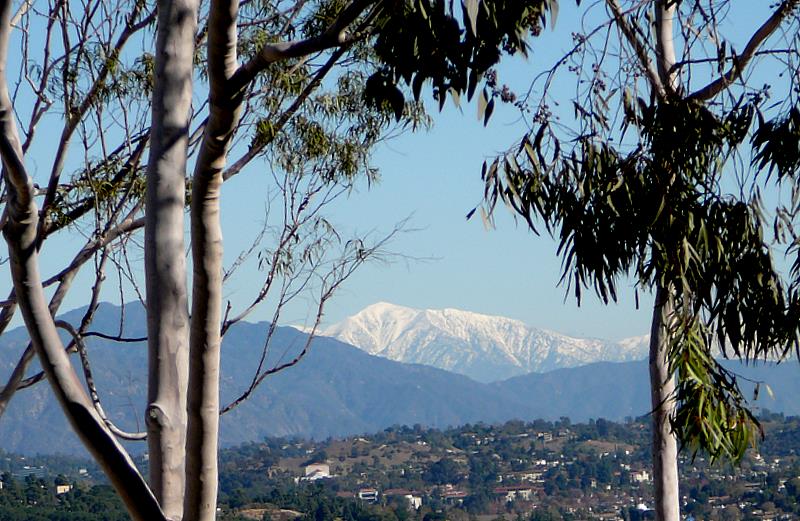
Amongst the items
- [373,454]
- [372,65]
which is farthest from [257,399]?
[372,65]

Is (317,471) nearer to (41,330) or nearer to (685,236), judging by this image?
(685,236)

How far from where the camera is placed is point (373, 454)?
41875 mm

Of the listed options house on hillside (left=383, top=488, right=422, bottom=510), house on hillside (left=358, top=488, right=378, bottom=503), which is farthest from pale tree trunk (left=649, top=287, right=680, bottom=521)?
house on hillside (left=358, top=488, right=378, bottom=503)

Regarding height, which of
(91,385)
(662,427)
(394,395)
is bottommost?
(662,427)

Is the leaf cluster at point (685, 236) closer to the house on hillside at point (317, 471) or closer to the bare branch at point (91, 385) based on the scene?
the bare branch at point (91, 385)

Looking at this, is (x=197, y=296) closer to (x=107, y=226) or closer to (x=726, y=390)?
(x=726, y=390)

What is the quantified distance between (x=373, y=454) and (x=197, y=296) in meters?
39.7

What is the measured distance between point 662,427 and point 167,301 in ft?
6.87

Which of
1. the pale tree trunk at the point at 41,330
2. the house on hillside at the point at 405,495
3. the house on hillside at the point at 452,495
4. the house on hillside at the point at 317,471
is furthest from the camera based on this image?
the house on hillside at the point at 317,471

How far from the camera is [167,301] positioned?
2854mm

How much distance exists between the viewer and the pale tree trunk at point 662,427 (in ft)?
14.0

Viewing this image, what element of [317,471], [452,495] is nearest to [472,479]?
[452,495]

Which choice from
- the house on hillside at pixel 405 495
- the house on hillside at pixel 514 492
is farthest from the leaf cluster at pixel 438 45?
the house on hillside at pixel 514 492

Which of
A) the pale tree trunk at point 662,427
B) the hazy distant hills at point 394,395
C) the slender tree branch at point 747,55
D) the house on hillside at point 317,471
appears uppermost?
the hazy distant hills at point 394,395
